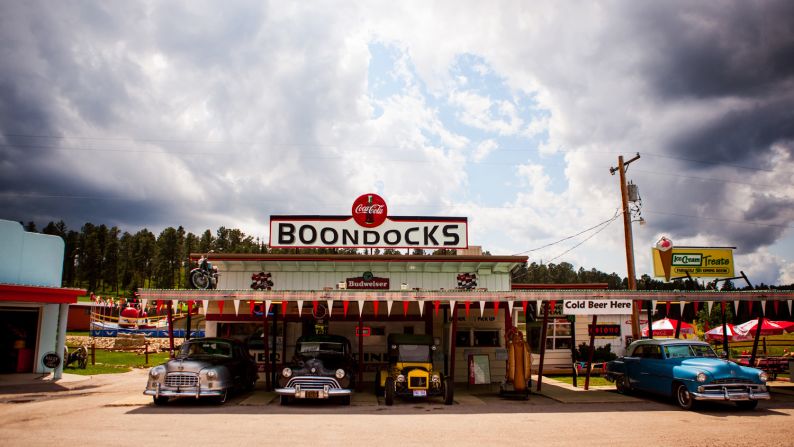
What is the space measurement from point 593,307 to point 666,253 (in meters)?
18.8

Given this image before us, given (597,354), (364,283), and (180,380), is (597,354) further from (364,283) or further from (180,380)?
(180,380)

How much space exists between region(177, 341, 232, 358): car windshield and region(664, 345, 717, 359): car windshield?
12.1m

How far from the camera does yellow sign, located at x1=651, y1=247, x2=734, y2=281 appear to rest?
2989 centimetres

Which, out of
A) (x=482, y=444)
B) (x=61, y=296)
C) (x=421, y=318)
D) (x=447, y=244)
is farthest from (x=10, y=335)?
(x=482, y=444)

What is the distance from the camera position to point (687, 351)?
1336 centimetres

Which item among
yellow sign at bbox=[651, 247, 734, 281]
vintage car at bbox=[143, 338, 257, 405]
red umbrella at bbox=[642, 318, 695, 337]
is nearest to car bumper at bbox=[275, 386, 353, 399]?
vintage car at bbox=[143, 338, 257, 405]

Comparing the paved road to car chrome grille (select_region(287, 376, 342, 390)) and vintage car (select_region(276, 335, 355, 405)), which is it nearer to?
vintage car (select_region(276, 335, 355, 405))

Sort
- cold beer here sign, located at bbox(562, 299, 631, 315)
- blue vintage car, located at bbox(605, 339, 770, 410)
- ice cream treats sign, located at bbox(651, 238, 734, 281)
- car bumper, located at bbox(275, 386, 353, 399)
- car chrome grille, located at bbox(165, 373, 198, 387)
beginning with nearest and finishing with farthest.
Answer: blue vintage car, located at bbox(605, 339, 770, 410) < car chrome grille, located at bbox(165, 373, 198, 387) < car bumper, located at bbox(275, 386, 353, 399) < cold beer here sign, located at bbox(562, 299, 631, 315) < ice cream treats sign, located at bbox(651, 238, 734, 281)

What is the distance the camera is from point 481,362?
57.1ft

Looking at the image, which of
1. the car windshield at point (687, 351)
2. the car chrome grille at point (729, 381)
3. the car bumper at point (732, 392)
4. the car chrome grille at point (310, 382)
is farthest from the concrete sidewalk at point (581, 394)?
the car chrome grille at point (310, 382)

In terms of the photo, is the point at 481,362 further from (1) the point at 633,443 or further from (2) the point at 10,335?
(2) the point at 10,335

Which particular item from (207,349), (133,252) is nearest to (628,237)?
(207,349)

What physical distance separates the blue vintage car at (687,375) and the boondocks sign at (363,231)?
8.27 metres

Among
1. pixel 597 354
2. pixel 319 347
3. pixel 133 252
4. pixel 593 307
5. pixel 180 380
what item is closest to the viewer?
pixel 180 380
